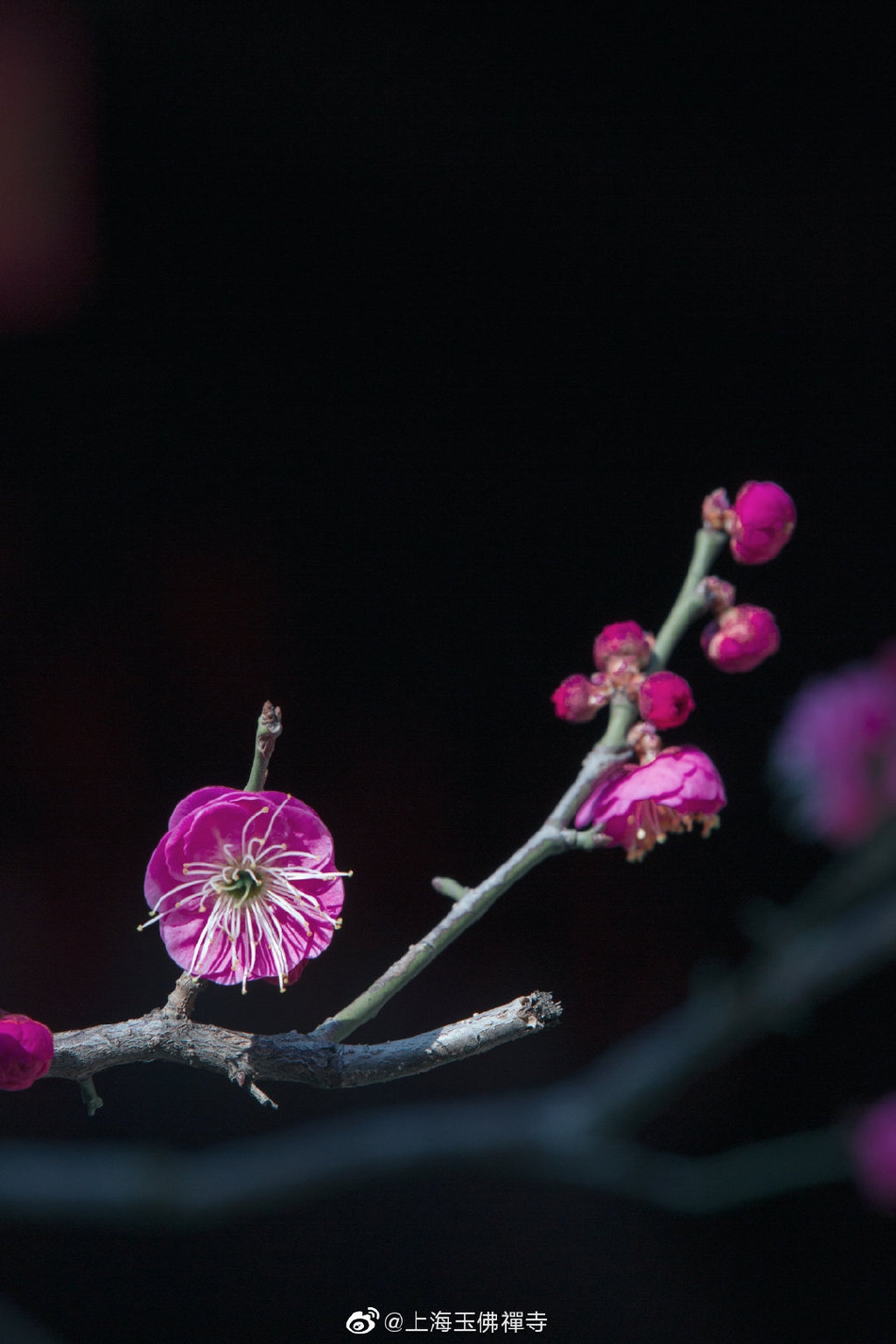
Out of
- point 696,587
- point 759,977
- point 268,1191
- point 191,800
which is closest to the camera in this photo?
point 191,800

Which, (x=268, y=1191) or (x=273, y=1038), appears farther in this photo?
(x=268, y=1191)

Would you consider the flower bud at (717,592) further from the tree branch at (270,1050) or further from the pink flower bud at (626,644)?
the tree branch at (270,1050)

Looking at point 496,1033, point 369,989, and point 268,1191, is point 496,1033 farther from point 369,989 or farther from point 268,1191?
point 268,1191

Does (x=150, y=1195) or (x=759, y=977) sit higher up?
(x=759, y=977)

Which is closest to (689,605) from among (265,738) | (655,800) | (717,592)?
(717,592)

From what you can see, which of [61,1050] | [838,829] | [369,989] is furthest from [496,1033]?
[838,829]

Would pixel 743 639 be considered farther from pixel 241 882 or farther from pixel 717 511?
pixel 241 882

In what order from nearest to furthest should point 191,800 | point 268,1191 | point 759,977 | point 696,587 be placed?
point 191,800 → point 696,587 → point 268,1191 → point 759,977

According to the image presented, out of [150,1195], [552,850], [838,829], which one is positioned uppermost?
[838,829]
